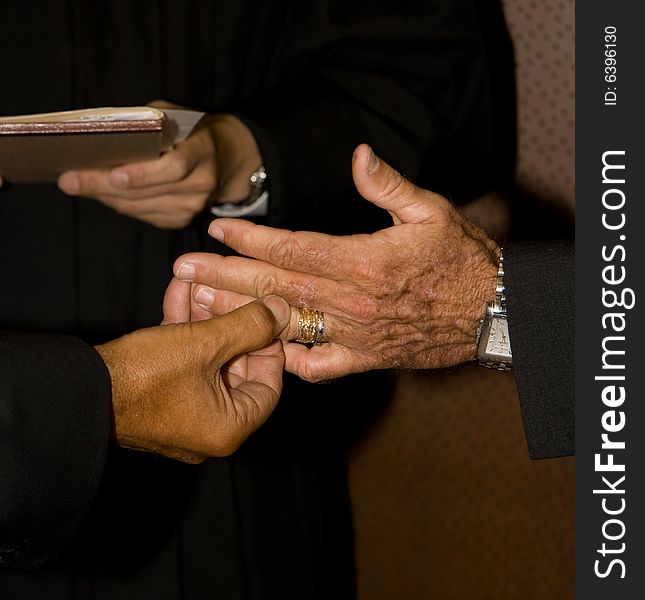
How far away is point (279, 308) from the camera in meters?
1.04

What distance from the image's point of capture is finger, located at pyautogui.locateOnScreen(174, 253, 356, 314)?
1.05 metres

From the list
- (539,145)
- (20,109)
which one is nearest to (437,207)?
(20,109)

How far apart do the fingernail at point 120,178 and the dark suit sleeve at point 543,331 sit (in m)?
0.51

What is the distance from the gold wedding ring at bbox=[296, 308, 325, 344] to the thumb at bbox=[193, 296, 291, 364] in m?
0.06

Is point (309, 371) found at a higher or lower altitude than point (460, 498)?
higher

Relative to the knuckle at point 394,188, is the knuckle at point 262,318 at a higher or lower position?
lower

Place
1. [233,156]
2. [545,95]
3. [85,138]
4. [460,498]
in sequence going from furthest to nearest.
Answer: [460,498] → [545,95] → [233,156] → [85,138]

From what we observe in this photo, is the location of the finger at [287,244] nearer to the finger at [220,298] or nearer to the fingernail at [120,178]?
the finger at [220,298]

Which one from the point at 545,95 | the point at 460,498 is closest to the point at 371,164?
the point at 545,95

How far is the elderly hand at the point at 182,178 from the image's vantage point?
116cm

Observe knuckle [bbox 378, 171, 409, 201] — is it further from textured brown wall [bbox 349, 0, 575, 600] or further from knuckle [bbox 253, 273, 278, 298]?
textured brown wall [bbox 349, 0, 575, 600]

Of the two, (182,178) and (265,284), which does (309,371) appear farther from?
(182,178)

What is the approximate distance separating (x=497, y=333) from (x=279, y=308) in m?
0.29

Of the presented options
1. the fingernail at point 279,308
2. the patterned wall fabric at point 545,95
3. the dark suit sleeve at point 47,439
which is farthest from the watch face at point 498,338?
the patterned wall fabric at point 545,95
